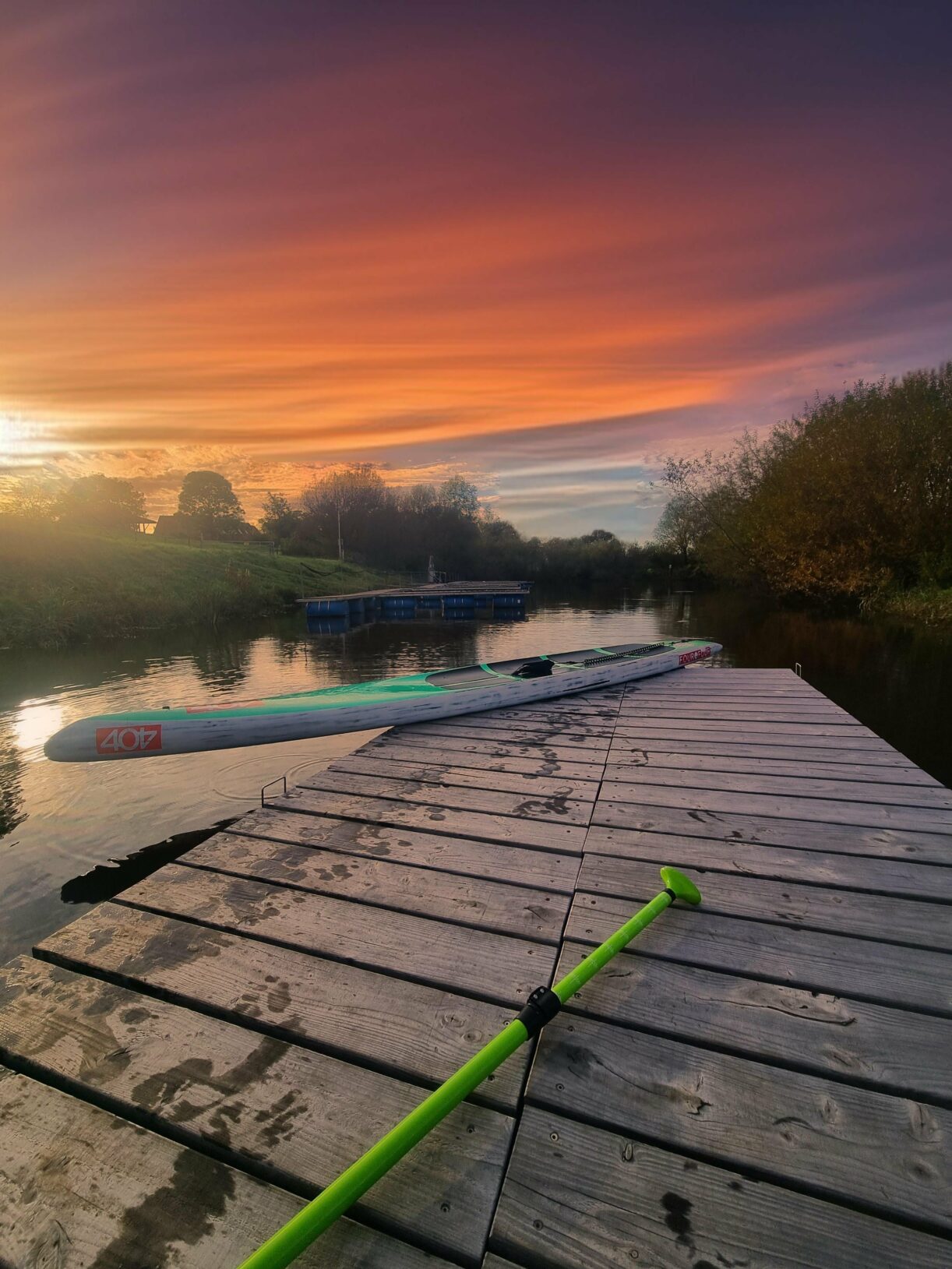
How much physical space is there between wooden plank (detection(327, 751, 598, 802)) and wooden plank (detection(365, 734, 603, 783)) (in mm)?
21

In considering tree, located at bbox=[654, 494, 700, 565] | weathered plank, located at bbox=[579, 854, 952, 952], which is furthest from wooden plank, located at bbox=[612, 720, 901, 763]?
tree, located at bbox=[654, 494, 700, 565]

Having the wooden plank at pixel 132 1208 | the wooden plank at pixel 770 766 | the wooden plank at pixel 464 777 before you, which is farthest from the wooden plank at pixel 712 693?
the wooden plank at pixel 132 1208

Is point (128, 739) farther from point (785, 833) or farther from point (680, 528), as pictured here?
point (680, 528)

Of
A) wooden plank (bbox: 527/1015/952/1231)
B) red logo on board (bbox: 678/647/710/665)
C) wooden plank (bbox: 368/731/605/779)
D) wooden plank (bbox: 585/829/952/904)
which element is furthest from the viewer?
red logo on board (bbox: 678/647/710/665)

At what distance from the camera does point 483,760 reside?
391 cm

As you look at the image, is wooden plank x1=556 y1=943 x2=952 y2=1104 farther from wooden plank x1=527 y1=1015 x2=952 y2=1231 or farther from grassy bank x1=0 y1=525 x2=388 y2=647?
grassy bank x1=0 y1=525 x2=388 y2=647

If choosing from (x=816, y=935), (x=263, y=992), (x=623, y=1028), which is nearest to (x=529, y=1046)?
Answer: (x=623, y=1028)

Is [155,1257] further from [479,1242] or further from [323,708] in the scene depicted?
[323,708]

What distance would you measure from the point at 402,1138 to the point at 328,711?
11.8ft

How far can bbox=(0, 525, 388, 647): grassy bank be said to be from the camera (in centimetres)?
1590

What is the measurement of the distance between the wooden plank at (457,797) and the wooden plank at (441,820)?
4 cm

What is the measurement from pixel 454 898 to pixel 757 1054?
1121 millimetres

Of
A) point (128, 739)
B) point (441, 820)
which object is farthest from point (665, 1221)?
point (128, 739)

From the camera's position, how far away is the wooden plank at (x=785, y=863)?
2279 mm
